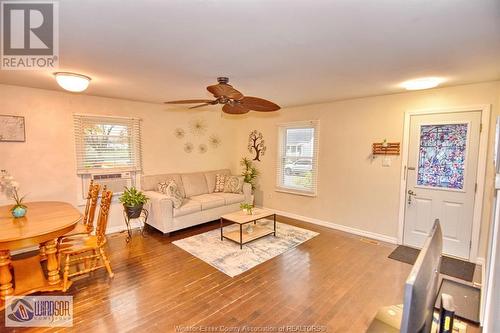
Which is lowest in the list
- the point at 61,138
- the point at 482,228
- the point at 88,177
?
the point at 482,228

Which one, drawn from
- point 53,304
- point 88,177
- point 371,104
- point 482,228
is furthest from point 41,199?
point 482,228

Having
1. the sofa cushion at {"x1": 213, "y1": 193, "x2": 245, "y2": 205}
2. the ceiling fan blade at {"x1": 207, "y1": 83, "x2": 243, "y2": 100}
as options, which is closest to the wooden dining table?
the ceiling fan blade at {"x1": 207, "y1": 83, "x2": 243, "y2": 100}

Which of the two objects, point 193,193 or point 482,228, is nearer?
point 482,228

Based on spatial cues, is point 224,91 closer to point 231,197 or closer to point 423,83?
point 423,83

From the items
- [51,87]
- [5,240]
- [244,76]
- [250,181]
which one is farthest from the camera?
[250,181]

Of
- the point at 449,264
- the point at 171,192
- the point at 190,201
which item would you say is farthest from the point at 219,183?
the point at 449,264

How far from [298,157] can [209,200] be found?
202 centimetres

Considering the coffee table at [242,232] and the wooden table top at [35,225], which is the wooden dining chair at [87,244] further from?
the coffee table at [242,232]

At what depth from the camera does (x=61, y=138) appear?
372 centimetres

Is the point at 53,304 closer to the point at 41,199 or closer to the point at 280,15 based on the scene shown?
the point at 41,199

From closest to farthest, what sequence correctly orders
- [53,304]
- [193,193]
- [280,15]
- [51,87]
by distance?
[280,15], [53,304], [51,87], [193,193]

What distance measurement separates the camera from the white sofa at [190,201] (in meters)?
4.05

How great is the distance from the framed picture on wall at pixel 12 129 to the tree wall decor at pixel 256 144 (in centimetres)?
405

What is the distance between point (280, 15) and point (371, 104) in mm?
3052
